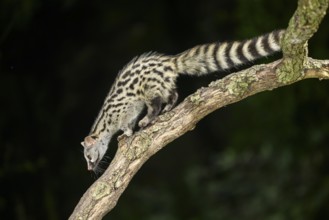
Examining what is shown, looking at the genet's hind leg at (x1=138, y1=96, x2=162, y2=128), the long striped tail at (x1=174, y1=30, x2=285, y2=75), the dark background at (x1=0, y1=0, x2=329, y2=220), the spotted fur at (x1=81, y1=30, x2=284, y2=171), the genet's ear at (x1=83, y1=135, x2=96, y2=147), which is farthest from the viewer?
the dark background at (x1=0, y1=0, x2=329, y2=220)

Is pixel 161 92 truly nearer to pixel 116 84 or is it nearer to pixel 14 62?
pixel 116 84

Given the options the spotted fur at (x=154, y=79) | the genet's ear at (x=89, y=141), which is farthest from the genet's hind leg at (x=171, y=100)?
the genet's ear at (x=89, y=141)

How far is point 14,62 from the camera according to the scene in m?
9.34

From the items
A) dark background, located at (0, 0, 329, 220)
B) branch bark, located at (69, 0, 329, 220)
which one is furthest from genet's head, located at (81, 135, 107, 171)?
branch bark, located at (69, 0, 329, 220)

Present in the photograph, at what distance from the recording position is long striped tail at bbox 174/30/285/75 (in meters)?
5.84

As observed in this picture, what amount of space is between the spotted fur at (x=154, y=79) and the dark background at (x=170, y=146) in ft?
5.76

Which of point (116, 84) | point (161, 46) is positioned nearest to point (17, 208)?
point (116, 84)

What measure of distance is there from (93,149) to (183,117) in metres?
1.97

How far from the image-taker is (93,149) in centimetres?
736

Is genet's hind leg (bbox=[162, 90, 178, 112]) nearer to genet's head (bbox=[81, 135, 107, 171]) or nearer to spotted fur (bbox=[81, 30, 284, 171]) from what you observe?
spotted fur (bbox=[81, 30, 284, 171])

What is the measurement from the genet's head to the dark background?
154cm

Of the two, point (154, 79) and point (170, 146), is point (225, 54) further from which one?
point (170, 146)

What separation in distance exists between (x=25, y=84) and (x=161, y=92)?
3.58 meters

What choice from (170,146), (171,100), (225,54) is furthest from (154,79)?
(170,146)
